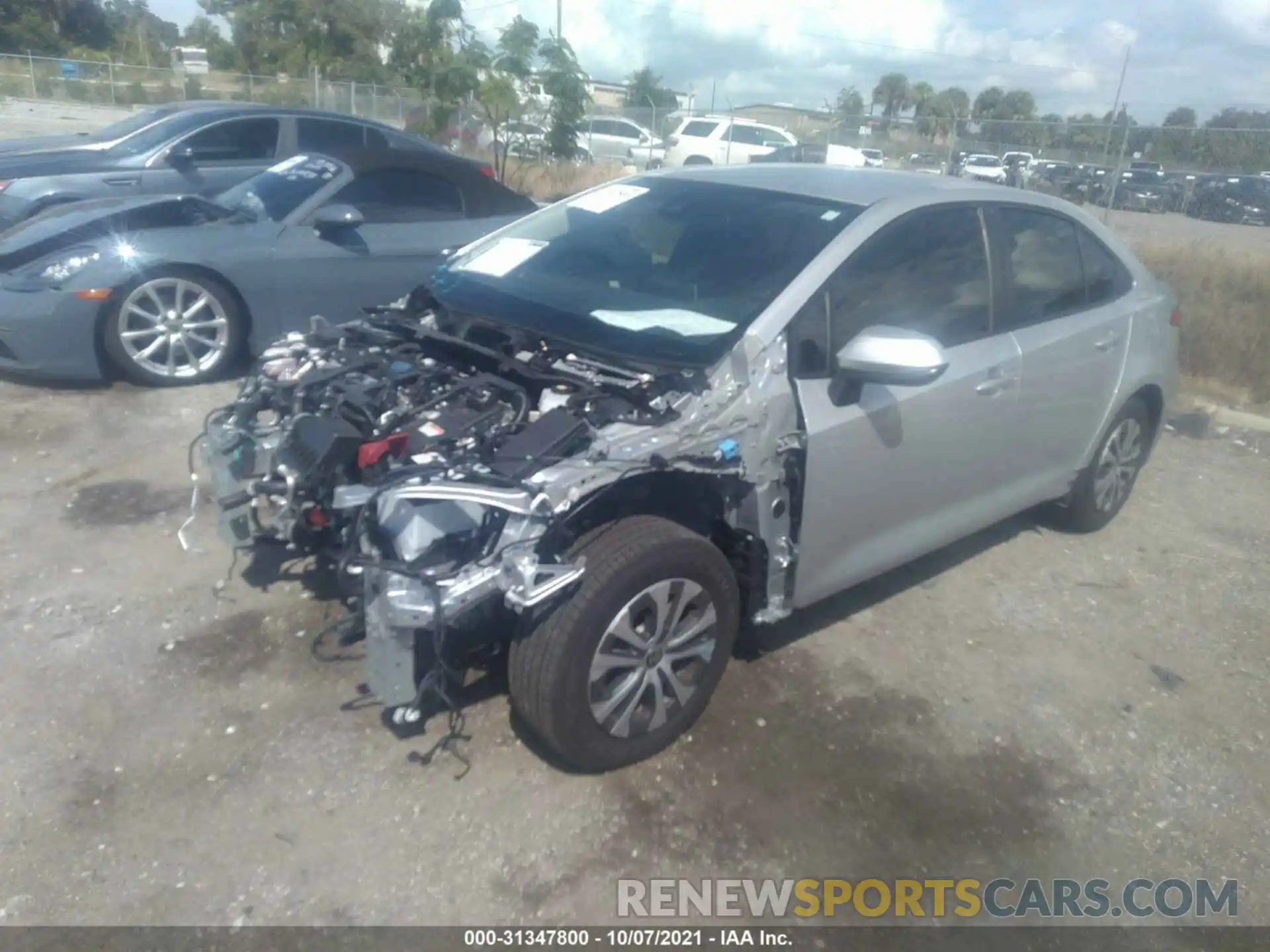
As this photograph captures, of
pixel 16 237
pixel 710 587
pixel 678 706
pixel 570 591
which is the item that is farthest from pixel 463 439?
pixel 16 237

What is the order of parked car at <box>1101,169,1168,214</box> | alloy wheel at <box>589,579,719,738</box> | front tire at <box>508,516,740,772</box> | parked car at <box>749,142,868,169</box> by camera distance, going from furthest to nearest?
1. parked car at <box>749,142,868,169</box>
2. parked car at <box>1101,169,1168,214</box>
3. alloy wheel at <box>589,579,719,738</box>
4. front tire at <box>508,516,740,772</box>

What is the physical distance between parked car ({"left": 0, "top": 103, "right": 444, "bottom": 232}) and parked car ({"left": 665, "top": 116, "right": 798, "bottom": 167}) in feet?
47.9

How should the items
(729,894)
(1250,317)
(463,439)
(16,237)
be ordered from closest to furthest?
(729,894)
(463,439)
(16,237)
(1250,317)

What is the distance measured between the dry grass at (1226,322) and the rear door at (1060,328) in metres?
4.00

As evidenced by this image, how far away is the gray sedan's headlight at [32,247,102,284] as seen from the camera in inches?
233

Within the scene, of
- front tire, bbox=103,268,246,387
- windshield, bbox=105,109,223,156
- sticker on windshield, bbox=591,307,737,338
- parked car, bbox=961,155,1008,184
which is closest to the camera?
sticker on windshield, bbox=591,307,737,338

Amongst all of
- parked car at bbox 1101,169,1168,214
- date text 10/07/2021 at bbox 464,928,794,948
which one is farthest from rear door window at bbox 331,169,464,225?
parked car at bbox 1101,169,1168,214

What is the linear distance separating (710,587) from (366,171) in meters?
4.83

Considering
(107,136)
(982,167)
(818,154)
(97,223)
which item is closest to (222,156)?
(107,136)

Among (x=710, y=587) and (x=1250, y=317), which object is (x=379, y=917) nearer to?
(x=710, y=587)

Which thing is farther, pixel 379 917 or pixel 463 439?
pixel 463 439

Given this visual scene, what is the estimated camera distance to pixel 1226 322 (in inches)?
322

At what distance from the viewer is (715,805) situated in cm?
311

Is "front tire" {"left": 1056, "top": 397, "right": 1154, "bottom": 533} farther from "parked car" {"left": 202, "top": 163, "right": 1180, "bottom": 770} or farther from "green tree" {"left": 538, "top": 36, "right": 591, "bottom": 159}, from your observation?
"green tree" {"left": 538, "top": 36, "right": 591, "bottom": 159}
